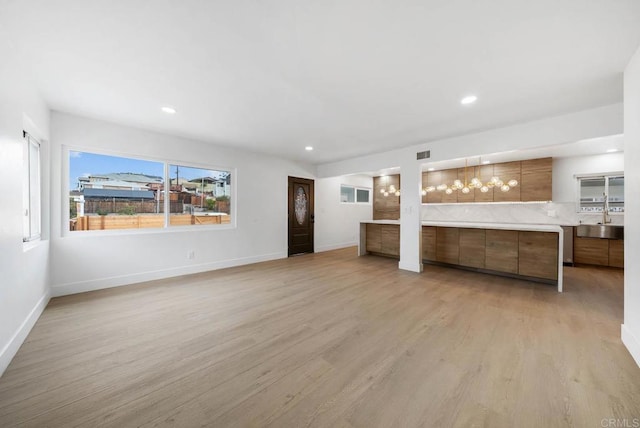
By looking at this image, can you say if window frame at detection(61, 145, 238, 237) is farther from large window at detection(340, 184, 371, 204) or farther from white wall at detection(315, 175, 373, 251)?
large window at detection(340, 184, 371, 204)

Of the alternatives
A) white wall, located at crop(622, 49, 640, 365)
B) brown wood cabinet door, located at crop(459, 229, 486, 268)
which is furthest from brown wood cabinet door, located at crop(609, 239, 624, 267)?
white wall, located at crop(622, 49, 640, 365)

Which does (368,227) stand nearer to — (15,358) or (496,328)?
(496,328)

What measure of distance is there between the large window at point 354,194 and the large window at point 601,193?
213 inches

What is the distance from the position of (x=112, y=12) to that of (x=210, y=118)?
1.90m

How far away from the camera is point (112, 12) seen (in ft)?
5.37

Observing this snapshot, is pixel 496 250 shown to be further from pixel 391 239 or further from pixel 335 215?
pixel 335 215

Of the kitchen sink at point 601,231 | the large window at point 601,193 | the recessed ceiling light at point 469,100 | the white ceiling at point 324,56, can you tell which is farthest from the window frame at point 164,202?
the large window at point 601,193

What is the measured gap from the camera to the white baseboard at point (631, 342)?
1915mm

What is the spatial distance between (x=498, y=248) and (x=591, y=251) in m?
2.56

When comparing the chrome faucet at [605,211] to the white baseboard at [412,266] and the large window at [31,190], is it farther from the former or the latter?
the large window at [31,190]

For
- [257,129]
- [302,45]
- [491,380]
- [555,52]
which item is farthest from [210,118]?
[491,380]

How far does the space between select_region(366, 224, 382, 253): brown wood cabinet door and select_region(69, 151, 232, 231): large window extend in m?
3.52

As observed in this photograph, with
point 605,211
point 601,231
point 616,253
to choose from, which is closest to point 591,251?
point 616,253

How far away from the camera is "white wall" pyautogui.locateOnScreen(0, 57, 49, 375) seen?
6.13ft
